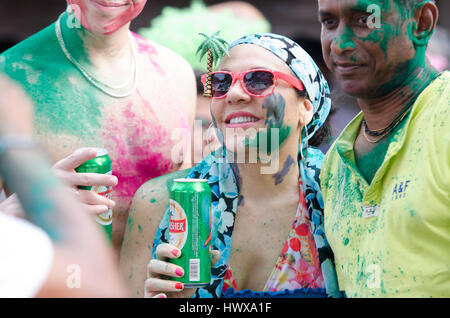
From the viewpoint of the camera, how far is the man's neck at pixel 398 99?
196cm

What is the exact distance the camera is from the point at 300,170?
2.57 meters

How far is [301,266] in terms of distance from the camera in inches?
91.1

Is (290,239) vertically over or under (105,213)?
under

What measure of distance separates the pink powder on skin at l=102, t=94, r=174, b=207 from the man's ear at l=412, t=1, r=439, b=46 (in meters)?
1.47

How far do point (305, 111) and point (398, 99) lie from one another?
2.14ft

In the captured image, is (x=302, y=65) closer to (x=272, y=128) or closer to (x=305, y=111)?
(x=305, y=111)

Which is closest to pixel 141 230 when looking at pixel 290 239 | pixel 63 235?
pixel 290 239

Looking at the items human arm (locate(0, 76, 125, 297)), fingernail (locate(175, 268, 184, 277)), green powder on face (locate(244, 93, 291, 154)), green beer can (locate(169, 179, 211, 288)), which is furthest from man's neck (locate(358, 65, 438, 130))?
human arm (locate(0, 76, 125, 297))

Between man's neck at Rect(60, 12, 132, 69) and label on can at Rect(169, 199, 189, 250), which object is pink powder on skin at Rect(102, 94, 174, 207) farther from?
label on can at Rect(169, 199, 189, 250)

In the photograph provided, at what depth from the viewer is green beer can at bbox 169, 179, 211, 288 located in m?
2.00

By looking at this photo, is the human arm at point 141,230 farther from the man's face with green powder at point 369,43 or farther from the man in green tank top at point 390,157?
the man's face with green powder at point 369,43

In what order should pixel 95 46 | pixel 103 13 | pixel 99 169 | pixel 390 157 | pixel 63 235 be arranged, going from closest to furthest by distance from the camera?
pixel 63 235 < pixel 390 157 < pixel 99 169 < pixel 103 13 < pixel 95 46
